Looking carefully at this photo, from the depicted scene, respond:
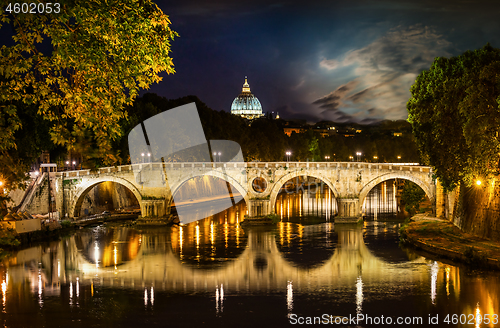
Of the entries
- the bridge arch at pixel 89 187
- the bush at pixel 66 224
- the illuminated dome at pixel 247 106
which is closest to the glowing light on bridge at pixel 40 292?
the bush at pixel 66 224

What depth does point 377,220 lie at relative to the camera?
44.5 metres

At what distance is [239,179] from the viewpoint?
43406 millimetres

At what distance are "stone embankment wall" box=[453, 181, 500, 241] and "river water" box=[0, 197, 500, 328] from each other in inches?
159

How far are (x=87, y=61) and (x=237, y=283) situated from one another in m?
18.9

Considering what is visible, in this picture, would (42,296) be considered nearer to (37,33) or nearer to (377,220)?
(37,33)

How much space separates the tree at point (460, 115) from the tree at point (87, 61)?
64.0 feet

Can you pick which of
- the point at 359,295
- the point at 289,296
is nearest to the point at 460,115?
the point at 359,295

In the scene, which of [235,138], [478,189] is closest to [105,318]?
[478,189]

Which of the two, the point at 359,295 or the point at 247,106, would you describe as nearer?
the point at 359,295

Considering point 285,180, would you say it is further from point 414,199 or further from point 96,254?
point 96,254

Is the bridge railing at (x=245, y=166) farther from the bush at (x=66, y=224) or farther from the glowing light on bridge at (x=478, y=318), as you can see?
the glowing light on bridge at (x=478, y=318)

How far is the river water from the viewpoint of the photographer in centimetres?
1983

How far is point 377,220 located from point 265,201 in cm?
1054

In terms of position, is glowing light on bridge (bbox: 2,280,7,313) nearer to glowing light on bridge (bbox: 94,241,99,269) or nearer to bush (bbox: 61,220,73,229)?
glowing light on bridge (bbox: 94,241,99,269)
